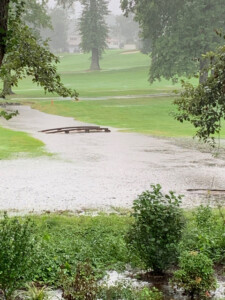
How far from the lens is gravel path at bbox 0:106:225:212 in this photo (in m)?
16.1

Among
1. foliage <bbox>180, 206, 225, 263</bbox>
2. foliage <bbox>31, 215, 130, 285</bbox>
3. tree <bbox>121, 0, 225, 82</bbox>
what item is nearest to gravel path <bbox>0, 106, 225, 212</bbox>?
foliage <bbox>31, 215, 130, 285</bbox>

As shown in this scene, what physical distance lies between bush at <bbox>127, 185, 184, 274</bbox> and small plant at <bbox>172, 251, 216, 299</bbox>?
612mm

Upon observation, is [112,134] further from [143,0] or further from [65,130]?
[143,0]

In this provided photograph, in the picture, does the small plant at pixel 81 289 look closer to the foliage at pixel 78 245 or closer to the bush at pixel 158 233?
the foliage at pixel 78 245

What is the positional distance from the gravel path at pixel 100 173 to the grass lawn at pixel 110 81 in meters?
36.3

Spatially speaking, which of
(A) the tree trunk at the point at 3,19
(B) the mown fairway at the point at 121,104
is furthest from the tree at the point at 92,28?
(A) the tree trunk at the point at 3,19

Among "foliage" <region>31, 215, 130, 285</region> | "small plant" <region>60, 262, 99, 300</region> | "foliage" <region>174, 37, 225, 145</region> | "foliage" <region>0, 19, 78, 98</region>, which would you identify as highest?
"foliage" <region>0, 19, 78, 98</region>

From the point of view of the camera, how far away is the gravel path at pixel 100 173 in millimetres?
16141

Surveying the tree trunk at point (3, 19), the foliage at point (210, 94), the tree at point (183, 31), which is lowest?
the foliage at point (210, 94)

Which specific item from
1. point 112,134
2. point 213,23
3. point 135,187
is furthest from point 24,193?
point 213,23

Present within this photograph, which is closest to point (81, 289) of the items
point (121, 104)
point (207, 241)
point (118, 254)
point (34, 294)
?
point (34, 294)

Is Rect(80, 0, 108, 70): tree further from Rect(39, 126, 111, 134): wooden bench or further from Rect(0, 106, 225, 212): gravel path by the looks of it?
Rect(0, 106, 225, 212): gravel path

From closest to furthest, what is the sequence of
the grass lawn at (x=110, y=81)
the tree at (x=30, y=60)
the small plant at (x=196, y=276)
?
the small plant at (x=196, y=276) → the tree at (x=30, y=60) → the grass lawn at (x=110, y=81)

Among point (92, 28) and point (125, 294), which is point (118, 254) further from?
point (92, 28)
